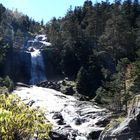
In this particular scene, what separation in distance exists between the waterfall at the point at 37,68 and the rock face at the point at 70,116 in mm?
17336

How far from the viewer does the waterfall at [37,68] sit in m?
85.6

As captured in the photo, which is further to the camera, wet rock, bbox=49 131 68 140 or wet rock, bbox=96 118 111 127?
wet rock, bbox=96 118 111 127

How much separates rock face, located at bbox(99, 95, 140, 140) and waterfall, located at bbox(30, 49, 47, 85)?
180 feet

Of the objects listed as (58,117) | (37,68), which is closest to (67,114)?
(58,117)

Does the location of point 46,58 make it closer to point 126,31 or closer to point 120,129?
point 126,31

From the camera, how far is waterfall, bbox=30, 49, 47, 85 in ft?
281

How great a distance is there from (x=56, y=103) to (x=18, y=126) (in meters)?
48.0

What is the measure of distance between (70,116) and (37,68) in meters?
38.1

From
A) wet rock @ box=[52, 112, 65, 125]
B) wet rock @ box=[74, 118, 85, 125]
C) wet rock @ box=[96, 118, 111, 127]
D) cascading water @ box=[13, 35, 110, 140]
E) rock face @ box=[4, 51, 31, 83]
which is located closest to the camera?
cascading water @ box=[13, 35, 110, 140]

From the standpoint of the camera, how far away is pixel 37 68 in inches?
3499

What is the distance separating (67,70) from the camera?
87750mm

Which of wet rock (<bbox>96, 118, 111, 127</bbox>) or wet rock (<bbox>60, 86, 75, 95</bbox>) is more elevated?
wet rock (<bbox>60, 86, 75, 95</bbox>)

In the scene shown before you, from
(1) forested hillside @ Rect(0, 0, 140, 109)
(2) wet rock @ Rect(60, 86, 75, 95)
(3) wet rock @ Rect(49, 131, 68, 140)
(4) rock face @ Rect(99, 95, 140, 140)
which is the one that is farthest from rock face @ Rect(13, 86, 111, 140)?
(4) rock face @ Rect(99, 95, 140, 140)

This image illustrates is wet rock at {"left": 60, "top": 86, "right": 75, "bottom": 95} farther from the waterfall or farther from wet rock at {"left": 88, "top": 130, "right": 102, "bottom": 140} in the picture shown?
wet rock at {"left": 88, "top": 130, "right": 102, "bottom": 140}
